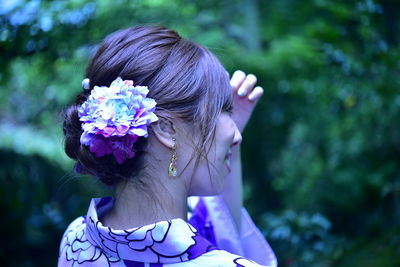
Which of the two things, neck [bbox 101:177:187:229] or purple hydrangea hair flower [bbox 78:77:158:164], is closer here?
purple hydrangea hair flower [bbox 78:77:158:164]

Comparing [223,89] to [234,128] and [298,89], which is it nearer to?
[234,128]

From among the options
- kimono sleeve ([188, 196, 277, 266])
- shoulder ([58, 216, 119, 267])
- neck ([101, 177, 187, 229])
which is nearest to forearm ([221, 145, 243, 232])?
kimono sleeve ([188, 196, 277, 266])

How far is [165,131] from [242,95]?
0.53 m

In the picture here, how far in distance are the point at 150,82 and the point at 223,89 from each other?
0.23 meters

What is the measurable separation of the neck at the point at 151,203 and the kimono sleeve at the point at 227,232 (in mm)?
376

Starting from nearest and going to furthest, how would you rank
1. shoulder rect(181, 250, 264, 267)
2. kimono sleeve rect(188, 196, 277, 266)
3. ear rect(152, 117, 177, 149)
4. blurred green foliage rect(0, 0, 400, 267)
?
shoulder rect(181, 250, 264, 267), ear rect(152, 117, 177, 149), kimono sleeve rect(188, 196, 277, 266), blurred green foliage rect(0, 0, 400, 267)

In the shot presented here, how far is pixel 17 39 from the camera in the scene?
106 inches

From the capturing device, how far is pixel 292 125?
5426 mm

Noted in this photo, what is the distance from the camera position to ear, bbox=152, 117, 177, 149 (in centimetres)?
139

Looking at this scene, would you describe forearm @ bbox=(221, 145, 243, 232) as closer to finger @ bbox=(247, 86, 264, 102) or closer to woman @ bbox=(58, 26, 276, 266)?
finger @ bbox=(247, 86, 264, 102)

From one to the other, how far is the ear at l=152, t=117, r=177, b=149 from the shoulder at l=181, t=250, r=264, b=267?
324mm

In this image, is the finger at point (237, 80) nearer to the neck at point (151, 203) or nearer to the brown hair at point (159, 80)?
the brown hair at point (159, 80)

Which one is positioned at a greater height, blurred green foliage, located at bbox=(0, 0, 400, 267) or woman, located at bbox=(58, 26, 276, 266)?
woman, located at bbox=(58, 26, 276, 266)

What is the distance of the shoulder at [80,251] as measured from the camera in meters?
1.41
